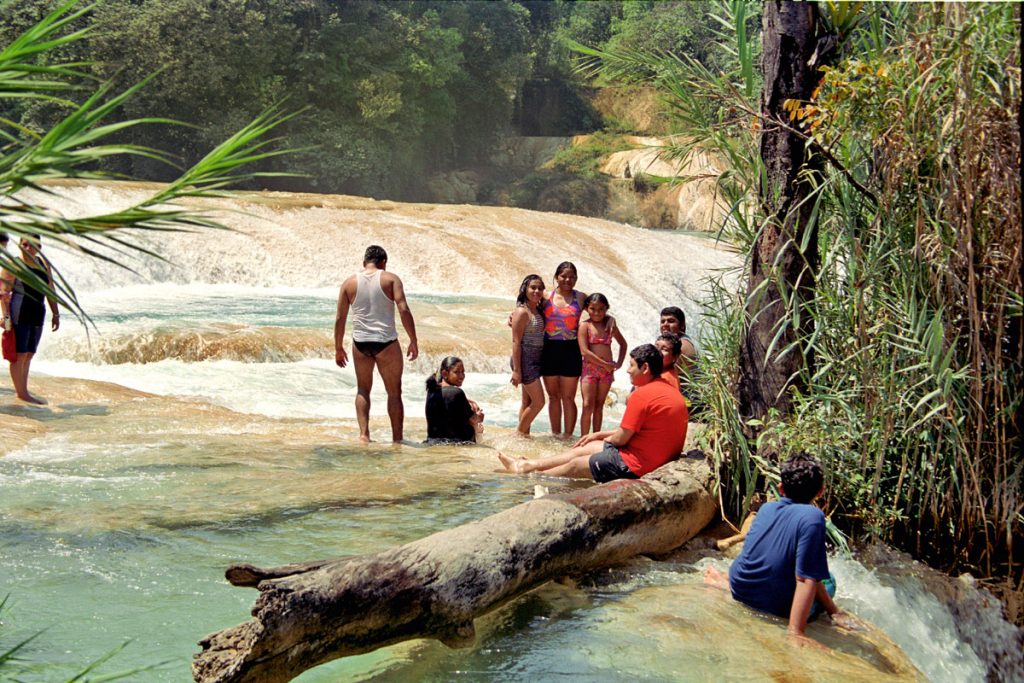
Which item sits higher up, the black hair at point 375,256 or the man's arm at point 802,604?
the black hair at point 375,256

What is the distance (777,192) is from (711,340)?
1053mm

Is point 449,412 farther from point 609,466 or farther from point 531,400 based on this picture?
point 609,466

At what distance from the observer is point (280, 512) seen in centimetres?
706

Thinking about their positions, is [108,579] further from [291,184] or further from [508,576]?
[291,184]

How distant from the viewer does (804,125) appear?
6375mm

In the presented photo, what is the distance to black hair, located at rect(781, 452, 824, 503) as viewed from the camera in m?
5.28

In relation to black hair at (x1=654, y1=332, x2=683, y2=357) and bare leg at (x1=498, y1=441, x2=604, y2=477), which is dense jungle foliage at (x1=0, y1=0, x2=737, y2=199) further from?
bare leg at (x1=498, y1=441, x2=604, y2=477)

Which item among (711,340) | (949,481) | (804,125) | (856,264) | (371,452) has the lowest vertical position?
(371,452)

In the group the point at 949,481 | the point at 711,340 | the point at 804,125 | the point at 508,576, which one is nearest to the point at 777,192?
the point at 804,125

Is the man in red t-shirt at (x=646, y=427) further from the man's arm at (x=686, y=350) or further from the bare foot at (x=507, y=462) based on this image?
the bare foot at (x=507, y=462)

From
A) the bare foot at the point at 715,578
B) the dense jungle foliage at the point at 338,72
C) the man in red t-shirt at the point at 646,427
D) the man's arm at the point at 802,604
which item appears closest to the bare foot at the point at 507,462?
the man in red t-shirt at the point at 646,427

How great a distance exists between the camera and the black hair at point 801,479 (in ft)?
17.3

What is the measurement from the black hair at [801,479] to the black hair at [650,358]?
1.54 m

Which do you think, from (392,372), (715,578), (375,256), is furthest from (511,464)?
(715,578)
